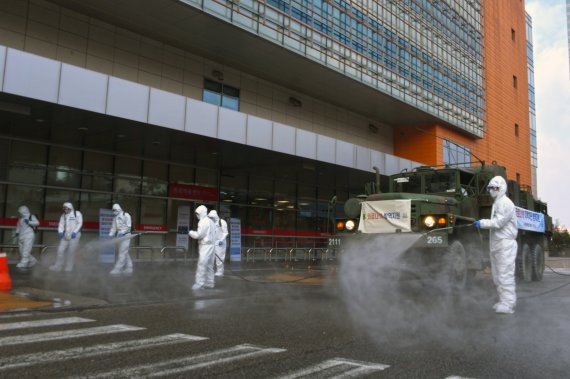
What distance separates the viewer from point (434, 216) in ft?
30.9

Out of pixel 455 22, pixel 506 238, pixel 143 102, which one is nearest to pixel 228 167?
pixel 143 102

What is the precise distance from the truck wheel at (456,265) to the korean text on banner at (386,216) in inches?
35.6

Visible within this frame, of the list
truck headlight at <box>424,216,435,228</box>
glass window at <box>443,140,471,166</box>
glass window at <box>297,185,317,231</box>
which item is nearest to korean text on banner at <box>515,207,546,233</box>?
truck headlight at <box>424,216,435,228</box>

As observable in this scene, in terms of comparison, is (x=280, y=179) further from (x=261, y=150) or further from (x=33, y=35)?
(x=33, y=35)

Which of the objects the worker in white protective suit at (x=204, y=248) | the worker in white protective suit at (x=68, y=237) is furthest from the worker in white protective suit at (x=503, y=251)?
the worker in white protective suit at (x=68, y=237)

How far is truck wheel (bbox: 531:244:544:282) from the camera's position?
13.9m

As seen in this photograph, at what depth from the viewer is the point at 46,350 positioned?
16.5ft

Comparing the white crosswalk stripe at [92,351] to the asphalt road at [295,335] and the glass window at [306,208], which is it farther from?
the glass window at [306,208]

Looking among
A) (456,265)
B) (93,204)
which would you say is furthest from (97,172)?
(456,265)

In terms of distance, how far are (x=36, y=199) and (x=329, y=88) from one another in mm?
15262

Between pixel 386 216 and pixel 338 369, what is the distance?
5558mm

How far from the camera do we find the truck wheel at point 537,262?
13852 millimetres

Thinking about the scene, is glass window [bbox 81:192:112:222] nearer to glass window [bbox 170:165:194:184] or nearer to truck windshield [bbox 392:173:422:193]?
glass window [bbox 170:165:194:184]

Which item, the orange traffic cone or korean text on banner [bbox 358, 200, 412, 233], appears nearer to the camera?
korean text on banner [bbox 358, 200, 412, 233]
